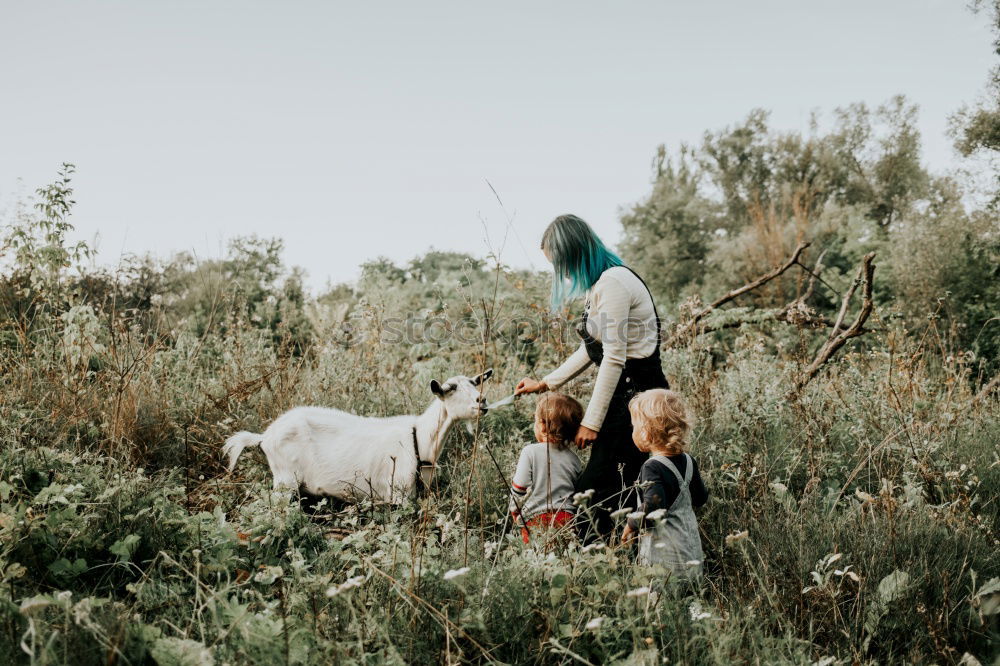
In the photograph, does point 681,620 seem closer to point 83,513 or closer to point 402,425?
point 402,425

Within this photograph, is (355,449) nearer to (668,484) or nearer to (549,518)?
(549,518)

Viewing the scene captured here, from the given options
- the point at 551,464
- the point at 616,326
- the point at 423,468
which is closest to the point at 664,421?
the point at 616,326

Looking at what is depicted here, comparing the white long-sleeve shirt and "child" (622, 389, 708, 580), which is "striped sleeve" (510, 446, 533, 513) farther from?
"child" (622, 389, 708, 580)

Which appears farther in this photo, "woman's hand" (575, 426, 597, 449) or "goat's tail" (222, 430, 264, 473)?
"goat's tail" (222, 430, 264, 473)

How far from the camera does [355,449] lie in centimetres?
424

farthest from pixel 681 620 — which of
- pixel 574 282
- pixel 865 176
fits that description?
pixel 865 176

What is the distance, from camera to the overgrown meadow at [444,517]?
2240 mm

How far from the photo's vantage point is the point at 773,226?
18562 mm

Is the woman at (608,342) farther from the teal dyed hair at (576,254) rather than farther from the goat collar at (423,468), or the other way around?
the goat collar at (423,468)

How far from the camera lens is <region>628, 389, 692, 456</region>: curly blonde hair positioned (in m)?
2.93

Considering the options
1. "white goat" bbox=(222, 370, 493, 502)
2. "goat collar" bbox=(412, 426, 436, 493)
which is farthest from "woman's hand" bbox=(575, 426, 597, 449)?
"goat collar" bbox=(412, 426, 436, 493)

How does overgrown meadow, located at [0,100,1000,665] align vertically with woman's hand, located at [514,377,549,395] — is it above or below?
below

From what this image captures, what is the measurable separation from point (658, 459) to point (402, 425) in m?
2.04

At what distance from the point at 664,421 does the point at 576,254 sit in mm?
1077
